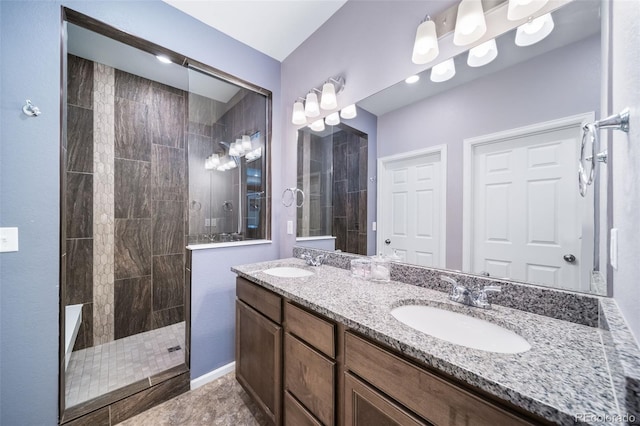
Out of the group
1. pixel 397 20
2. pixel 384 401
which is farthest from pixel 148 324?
pixel 397 20

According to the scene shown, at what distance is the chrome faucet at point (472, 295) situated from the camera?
971 millimetres

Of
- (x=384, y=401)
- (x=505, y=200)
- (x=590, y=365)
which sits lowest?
(x=384, y=401)

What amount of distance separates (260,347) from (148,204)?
205 centimetres

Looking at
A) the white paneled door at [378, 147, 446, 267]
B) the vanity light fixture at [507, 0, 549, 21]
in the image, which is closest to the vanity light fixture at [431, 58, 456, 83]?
the vanity light fixture at [507, 0, 549, 21]

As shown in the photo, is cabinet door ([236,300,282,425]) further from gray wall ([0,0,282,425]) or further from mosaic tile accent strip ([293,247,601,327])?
gray wall ([0,0,282,425])

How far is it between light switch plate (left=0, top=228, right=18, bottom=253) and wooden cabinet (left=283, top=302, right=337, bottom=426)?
1429mm

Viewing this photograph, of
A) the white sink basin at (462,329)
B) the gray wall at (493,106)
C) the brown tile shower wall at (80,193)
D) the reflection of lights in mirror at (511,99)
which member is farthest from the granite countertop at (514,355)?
the brown tile shower wall at (80,193)

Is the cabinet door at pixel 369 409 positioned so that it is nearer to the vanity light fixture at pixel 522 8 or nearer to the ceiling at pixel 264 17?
the vanity light fixture at pixel 522 8

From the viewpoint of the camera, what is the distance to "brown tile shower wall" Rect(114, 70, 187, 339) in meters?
2.38

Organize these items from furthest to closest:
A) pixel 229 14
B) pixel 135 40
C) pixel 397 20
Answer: pixel 229 14, pixel 135 40, pixel 397 20

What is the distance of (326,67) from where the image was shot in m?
1.92

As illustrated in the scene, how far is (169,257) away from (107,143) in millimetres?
1290

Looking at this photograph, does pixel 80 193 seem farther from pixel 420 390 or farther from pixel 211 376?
pixel 420 390

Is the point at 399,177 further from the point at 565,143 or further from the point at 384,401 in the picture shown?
the point at 384,401
